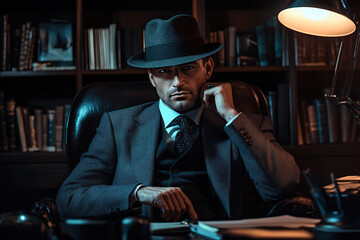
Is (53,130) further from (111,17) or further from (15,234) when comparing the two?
(15,234)

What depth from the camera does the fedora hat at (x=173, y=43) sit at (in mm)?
1798

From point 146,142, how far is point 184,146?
6.1 inches

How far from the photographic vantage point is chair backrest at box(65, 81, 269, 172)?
1935 millimetres

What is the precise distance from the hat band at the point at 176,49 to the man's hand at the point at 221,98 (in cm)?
16

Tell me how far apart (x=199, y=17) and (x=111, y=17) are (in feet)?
2.03

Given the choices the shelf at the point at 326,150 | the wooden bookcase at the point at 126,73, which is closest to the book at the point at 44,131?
the wooden bookcase at the point at 126,73

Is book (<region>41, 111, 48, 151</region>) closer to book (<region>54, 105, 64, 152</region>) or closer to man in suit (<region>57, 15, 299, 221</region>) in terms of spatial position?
book (<region>54, 105, 64, 152</region>)

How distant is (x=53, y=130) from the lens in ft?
8.63

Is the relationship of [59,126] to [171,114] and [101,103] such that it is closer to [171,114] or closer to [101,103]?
[101,103]

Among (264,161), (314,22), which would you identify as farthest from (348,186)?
(314,22)

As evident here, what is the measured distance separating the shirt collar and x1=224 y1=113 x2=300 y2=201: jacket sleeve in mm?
205

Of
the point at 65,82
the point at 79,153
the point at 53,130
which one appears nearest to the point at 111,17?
the point at 65,82

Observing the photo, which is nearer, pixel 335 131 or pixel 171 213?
pixel 171 213

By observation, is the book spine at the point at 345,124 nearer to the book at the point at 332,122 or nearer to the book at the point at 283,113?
the book at the point at 332,122
